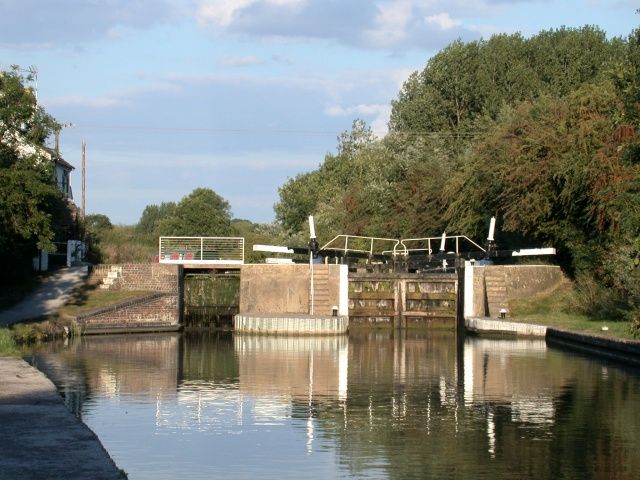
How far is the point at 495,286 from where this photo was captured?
42.9 metres

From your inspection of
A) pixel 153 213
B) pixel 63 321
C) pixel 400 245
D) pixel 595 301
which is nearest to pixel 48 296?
pixel 63 321

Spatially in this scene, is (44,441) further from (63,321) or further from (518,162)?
(518,162)

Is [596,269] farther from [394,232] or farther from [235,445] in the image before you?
[235,445]

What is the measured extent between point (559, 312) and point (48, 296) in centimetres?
1855

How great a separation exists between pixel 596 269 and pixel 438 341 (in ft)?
23.6

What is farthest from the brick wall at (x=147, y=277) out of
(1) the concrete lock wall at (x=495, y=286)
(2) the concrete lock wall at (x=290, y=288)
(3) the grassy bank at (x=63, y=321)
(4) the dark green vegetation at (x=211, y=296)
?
(1) the concrete lock wall at (x=495, y=286)

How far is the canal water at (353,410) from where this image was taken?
15336 millimetres

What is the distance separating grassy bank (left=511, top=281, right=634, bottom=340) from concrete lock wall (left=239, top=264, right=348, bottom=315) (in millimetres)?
6723

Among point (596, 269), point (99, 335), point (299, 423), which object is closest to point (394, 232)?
point (596, 269)

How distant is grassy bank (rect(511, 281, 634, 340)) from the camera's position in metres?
35.8

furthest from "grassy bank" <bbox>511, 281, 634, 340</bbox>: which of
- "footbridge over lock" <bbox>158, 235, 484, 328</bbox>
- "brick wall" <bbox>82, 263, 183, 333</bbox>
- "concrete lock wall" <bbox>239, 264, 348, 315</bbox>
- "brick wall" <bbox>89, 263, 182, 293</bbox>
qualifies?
"brick wall" <bbox>89, 263, 182, 293</bbox>

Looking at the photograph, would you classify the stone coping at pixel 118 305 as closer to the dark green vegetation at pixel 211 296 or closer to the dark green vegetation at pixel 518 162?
the dark green vegetation at pixel 211 296

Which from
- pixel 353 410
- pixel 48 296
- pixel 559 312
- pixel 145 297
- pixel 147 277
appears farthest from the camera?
pixel 147 277

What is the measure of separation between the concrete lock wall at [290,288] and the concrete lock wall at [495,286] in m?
4.71
